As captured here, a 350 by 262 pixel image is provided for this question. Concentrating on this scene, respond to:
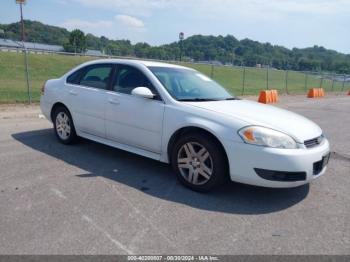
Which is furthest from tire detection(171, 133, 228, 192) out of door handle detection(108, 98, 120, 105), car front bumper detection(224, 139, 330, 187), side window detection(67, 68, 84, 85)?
side window detection(67, 68, 84, 85)

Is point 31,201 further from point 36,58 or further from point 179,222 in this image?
point 36,58

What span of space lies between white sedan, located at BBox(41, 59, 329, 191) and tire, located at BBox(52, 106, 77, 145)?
0.02 m

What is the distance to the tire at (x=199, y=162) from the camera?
4117mm

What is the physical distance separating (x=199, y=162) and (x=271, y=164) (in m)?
0.87

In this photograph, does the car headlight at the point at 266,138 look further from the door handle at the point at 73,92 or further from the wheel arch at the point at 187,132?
the door handle at the point at 73,92

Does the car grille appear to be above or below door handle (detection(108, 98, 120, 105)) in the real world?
below

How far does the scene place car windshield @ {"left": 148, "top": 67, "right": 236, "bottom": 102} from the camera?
4.86 metres

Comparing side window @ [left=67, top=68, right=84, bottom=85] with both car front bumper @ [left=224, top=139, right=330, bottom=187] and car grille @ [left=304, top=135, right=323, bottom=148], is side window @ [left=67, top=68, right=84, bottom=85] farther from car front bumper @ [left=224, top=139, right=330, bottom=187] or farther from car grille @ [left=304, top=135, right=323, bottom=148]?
car grille @ [left=304, top=135, right=323, bottom=148]

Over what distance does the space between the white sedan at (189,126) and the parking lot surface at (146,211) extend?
33 cm

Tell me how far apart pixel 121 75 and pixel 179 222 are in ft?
8.70

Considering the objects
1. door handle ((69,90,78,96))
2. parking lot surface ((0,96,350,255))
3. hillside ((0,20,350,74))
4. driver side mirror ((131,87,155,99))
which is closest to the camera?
parking lot surface ((0,96,350,255))

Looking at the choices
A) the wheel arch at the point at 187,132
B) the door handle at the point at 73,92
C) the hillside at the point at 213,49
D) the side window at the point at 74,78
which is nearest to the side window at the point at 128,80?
the wheel arch at the point at 187,132

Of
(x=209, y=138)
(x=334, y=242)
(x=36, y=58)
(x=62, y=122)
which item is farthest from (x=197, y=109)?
(x=36, y=58)

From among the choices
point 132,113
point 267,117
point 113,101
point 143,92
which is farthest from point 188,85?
point 267,117
